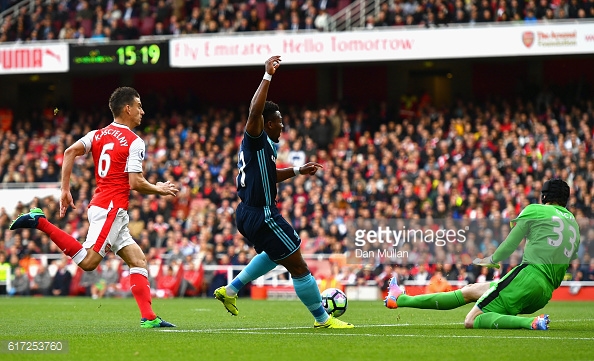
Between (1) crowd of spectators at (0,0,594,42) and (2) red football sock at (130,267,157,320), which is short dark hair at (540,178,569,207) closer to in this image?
(2) red football sock at (130,267,157,320)

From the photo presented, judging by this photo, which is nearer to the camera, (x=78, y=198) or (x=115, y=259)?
(x=115, y=259)

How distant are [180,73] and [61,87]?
4.11 metres

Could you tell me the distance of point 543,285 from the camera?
9961 mm

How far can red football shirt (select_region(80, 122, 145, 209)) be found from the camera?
1044 centimetres

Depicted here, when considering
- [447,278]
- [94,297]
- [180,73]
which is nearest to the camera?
[447,278]

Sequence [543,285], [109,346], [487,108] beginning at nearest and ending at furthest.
A: [109,346]
[543,285]
[487,108]

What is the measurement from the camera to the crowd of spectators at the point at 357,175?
72.6ft

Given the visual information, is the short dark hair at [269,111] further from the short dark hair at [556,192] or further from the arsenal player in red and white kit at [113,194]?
the short dark hair at [556,192]

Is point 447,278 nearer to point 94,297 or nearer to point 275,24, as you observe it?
point 94,297

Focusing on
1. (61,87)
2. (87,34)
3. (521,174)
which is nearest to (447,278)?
(521,174)

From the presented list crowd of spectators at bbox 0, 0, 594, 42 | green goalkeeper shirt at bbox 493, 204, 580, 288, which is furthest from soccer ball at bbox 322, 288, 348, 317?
crowd of spectators at bbox 0, 0, 594, 42

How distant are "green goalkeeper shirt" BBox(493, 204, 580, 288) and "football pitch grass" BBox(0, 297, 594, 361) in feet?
2.16

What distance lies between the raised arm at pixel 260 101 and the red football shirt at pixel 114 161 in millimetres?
1282

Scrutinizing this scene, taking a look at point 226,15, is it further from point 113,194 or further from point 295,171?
point 113,194
